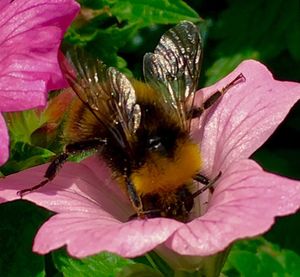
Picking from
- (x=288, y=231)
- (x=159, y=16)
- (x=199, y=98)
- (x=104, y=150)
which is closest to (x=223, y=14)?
(x=288, y=231)

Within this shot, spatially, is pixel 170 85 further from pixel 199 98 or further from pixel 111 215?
pixel 111 215

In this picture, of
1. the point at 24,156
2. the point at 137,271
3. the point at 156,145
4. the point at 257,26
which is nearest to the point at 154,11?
the point at 24,156

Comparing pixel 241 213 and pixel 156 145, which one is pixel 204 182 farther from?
pixel 241 213

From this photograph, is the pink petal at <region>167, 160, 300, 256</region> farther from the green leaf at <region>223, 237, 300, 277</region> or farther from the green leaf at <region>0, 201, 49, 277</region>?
the green leaf at <region>223, 237, 300, 277</region>

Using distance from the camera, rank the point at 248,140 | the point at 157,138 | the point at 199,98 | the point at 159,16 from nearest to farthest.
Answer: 1. the point at 157,138
2. the point at 248,140
3. the point at 199,98
4. the point at 159,16

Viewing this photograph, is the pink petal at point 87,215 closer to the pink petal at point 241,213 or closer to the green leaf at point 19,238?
the pink petal at point 241,213

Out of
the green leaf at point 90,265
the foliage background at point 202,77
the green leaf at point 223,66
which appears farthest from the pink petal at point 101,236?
the green leaf at point 223,66
